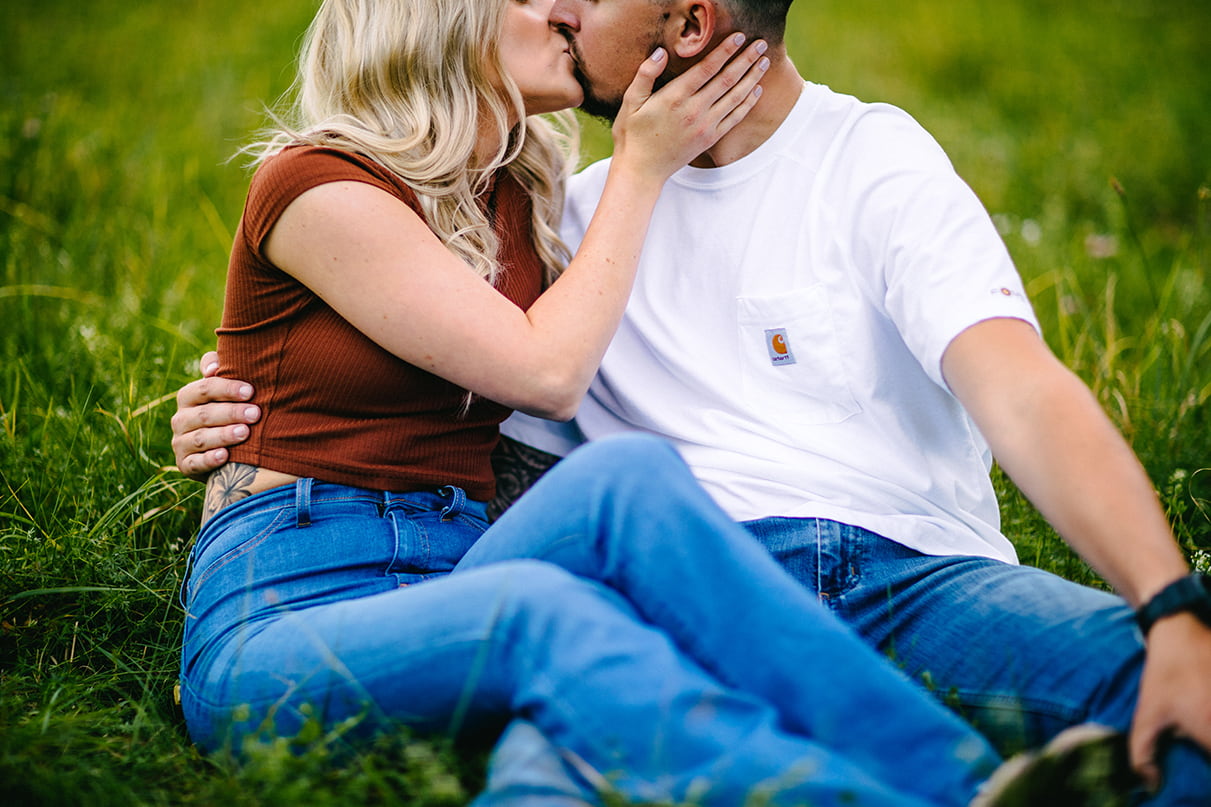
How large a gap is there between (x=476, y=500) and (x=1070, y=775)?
1.33m

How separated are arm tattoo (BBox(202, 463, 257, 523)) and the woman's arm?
1.32 feet

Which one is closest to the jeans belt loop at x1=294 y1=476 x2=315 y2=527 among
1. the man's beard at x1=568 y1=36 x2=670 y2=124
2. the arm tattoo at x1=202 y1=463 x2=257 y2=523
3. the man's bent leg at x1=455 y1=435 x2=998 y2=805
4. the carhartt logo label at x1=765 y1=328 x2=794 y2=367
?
the arm tattoo at x1=202 y1=463 x2=257 y2=523

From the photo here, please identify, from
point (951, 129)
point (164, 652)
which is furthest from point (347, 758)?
point (951, 129)

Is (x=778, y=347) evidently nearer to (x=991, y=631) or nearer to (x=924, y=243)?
(x=924, y=243)

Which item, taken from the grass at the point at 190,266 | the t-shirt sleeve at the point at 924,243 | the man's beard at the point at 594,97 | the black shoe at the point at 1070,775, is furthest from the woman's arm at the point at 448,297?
the black shoe at the point at 1070,775

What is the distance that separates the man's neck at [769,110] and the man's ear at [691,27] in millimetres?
154

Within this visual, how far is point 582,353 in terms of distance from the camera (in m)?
2.09

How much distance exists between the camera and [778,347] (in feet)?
7.22

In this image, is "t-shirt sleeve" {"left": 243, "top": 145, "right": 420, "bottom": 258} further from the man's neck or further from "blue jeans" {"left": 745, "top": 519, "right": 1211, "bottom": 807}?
"blue jeans" {"left": 745, "top": 519, "right": 1211, "bottom": 807}

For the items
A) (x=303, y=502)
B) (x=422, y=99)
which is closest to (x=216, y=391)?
(x=303, y=502)

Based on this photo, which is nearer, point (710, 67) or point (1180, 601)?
point (1180, 601)

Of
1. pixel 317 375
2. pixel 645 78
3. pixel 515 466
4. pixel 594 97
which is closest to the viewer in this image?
pixel 317 375

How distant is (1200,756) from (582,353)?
125 cm

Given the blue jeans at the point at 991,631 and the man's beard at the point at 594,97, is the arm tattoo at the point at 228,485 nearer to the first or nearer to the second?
the blue jeans at the point at 991,631
